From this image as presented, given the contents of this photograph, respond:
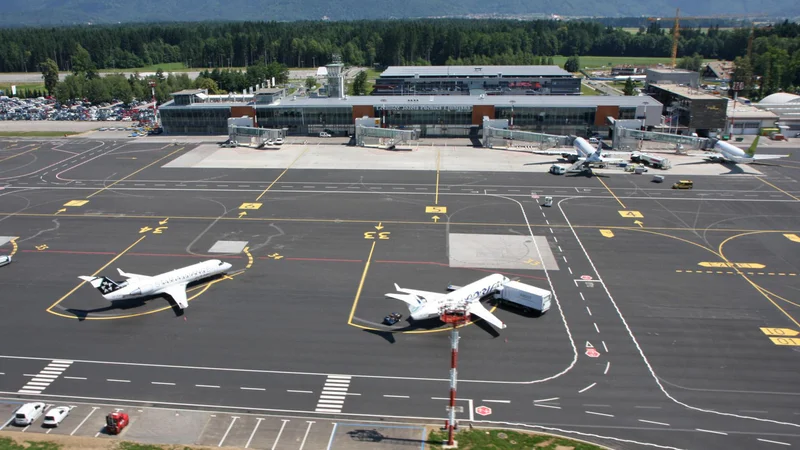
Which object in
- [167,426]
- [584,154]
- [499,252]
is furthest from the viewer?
[584,154]

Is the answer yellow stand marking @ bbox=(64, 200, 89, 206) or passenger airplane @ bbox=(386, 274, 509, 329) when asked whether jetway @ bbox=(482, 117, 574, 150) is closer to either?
passenger airplane @ bbox=(386, 274, 509, 329)

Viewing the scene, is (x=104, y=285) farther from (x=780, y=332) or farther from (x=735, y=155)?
(x=735, y=155)

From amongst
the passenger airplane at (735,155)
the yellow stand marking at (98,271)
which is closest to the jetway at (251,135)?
the yellow stand marking at (98,271)

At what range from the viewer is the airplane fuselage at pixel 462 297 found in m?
63.7

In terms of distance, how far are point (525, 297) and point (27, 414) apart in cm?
5016

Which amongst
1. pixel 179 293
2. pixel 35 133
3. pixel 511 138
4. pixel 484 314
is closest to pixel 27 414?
pixel 179 293

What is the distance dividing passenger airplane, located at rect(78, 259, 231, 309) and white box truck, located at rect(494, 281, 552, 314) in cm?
3660

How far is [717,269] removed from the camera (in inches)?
3105

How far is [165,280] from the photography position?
7088 centimetres

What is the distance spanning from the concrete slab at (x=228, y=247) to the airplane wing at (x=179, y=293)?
529 inches

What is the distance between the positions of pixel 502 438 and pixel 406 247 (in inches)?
1650

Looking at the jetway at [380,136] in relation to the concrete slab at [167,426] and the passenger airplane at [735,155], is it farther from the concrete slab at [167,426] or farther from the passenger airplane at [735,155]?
the concrete slab at [167,426]

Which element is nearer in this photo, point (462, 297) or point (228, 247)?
point (462, 297)

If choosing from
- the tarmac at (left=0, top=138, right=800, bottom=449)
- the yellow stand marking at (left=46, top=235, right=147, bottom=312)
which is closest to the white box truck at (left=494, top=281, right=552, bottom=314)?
the tarmac at (left=0, top=138, right=800, bottom=449)
